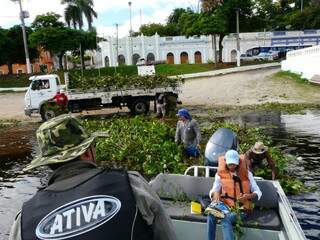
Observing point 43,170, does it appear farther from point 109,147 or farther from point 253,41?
point 253,41

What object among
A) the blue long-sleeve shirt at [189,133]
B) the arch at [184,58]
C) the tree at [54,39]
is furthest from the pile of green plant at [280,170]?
the arch at [184,58]

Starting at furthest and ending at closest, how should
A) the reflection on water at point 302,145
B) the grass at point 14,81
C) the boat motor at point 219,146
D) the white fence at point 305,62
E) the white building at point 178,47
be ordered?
the white building at point 178,47 → the grass at point 14,81 → the white fence at point 305,62 → the boat motor at point 219,146 → the reflection on water at point 302,145

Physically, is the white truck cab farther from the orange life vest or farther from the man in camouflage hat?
the man in camouflage hat

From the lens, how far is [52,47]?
51750 millimetres

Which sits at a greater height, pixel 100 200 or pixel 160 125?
pixel 100 200

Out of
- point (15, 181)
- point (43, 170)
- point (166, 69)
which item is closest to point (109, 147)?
point (43, 170)

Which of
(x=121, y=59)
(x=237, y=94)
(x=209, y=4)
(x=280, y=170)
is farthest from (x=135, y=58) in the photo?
(x=280, y=170)

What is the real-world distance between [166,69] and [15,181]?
42.4 m

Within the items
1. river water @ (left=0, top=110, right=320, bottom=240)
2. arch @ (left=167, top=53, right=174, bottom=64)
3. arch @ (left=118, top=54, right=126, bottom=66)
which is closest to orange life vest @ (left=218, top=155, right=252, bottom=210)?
river water @ (left=0, top=110, right=320, bottom=240)

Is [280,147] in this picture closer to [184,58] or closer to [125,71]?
[125,71]

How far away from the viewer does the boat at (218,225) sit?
655 cm

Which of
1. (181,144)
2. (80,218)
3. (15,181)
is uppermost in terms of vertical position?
(80,218)

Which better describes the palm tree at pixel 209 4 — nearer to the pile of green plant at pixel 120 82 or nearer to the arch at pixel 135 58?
the arch at pixel 135 58

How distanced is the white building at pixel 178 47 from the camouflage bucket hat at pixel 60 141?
237ft
